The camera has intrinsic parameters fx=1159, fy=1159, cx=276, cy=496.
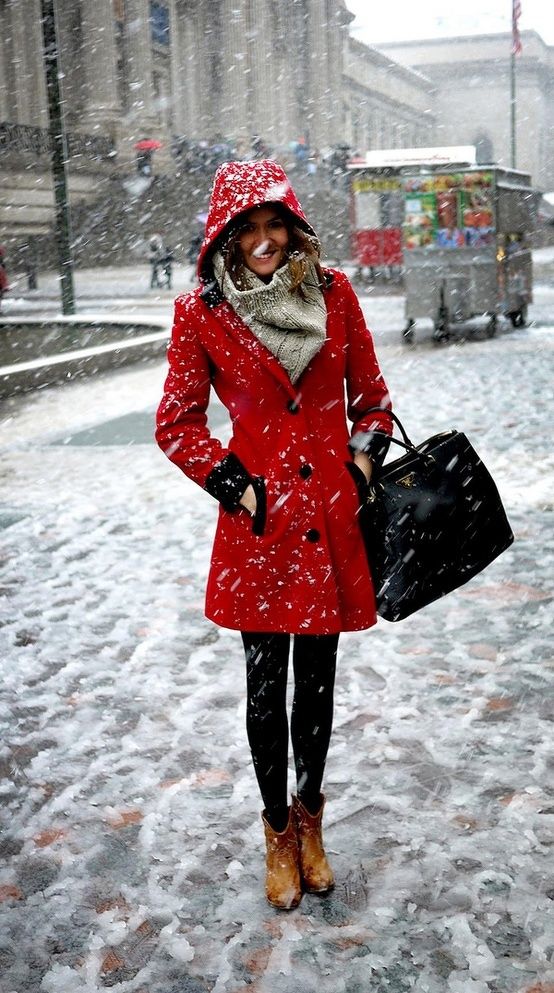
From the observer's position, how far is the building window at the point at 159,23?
2206 inches

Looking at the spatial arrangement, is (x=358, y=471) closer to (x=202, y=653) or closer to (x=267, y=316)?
(x=267, y=316)

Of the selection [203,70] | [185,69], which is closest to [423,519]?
[185,69]

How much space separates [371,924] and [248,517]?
1.07m

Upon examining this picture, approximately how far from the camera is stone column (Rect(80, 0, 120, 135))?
48.2 metres

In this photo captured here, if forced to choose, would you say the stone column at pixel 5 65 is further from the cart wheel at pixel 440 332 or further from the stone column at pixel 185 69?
the cart wheel at pixel 440 332

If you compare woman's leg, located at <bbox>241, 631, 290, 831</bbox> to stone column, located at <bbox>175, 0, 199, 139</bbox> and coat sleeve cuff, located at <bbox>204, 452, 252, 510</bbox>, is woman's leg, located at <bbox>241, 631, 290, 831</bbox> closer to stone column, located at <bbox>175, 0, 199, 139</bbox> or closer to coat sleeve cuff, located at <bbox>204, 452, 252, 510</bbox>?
coat sleeve cuff, located at <bbox>204, 452, 252, 510</bbox>

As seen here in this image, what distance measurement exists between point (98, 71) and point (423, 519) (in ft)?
162

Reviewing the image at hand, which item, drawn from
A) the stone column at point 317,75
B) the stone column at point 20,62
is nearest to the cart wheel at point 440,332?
the stone column at point 20,62

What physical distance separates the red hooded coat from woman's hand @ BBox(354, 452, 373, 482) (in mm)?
29

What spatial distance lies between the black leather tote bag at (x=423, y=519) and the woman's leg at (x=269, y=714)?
30cm

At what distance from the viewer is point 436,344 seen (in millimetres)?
15727

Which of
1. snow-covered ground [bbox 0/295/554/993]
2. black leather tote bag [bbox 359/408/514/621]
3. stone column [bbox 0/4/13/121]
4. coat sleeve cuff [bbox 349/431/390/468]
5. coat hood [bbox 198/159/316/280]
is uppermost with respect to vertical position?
stone column [bbox 0/4/13/121]

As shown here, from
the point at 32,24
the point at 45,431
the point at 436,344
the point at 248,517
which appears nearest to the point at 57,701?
the point at 248,517

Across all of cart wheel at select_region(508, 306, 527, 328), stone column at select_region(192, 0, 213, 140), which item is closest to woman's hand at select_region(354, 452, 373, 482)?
cart wheel at select_region(508, 306, 527, 328)
